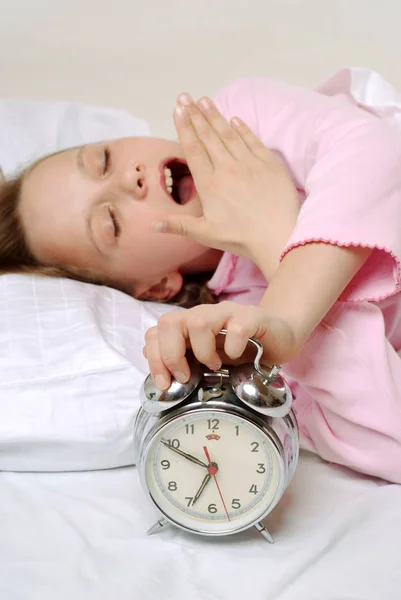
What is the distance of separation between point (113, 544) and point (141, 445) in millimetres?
155

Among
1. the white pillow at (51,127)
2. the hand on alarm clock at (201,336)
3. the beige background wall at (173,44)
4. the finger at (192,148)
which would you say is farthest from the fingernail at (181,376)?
the beige background wall at (173,44)

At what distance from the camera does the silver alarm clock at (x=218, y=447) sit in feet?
2.97

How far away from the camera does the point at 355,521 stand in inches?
40.3

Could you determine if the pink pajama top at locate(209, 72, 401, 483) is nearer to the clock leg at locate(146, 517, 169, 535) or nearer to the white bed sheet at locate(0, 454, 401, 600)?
the white bed sheet at locate(0, 454, 401, 600)

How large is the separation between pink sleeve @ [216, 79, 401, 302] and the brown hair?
0.31 metres

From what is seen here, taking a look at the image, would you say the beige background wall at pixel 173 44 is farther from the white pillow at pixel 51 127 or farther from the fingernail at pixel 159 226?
the fingernail at pixel 159 226

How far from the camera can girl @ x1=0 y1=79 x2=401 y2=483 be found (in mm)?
1014

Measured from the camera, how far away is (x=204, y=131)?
1.30m

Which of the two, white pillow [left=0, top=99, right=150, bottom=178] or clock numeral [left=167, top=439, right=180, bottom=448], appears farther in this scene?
white pillow [left=0, top=99, right=150, bottom=178]

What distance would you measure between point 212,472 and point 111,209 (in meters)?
0.58

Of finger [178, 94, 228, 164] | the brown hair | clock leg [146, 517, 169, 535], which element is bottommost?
clock leg [146, 517, 169, 535]

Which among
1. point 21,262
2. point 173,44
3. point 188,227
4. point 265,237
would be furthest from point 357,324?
point 173,44

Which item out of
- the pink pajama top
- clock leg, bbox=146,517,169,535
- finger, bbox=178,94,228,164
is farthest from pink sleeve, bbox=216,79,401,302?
clock leg, bbox=146,517,169,535

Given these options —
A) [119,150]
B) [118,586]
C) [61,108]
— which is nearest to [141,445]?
[118,586]
